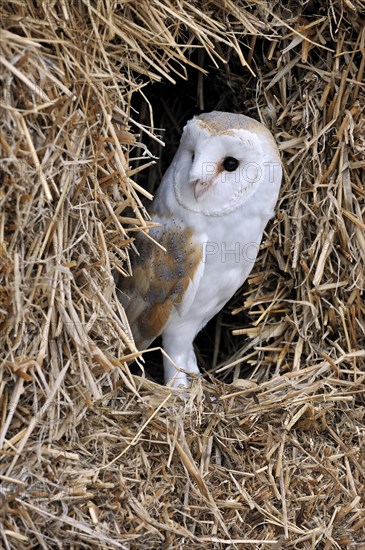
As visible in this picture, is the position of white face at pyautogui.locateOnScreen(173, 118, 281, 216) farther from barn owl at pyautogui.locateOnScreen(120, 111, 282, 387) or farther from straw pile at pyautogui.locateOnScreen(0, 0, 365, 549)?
straw pile at pyautogui.locateOnScreen(0, 0, 365, 549)

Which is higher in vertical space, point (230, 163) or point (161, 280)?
point (230, 163)

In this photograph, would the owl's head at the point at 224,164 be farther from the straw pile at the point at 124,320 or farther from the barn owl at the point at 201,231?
the straw pile at the point at 124,320

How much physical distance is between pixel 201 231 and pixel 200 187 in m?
0.16

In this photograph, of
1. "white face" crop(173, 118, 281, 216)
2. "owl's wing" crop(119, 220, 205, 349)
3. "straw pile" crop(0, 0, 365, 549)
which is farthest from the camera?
"owl's wing" crop(119, 220, 205, 349)

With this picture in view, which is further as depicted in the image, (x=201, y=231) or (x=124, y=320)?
(x=201, y=231)

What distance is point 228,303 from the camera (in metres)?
3.28

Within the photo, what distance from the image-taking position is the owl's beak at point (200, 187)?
2709 millimetres

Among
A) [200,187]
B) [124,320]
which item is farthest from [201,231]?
[124,320]

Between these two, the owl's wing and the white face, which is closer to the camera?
the white face

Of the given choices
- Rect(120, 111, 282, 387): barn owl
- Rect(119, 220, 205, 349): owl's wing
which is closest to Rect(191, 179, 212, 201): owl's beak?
Rect(120, 111, 282, 387): barn owl

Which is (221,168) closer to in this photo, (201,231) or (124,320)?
(201,231)

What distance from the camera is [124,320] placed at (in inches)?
96.1

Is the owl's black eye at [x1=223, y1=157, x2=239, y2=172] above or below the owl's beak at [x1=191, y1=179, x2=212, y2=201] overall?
above

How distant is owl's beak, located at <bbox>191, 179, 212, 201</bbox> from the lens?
271 cm
